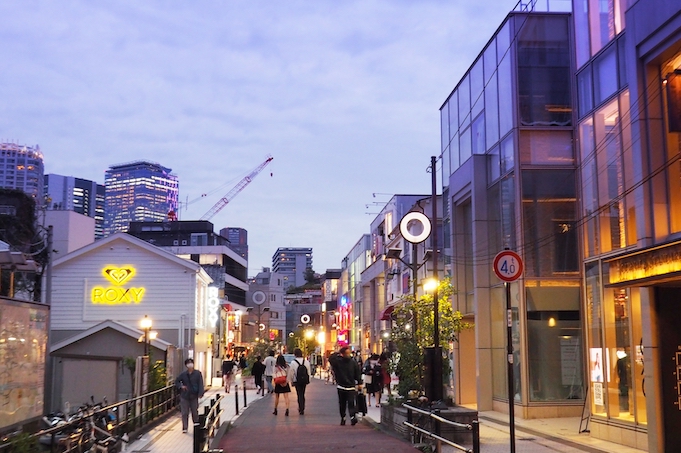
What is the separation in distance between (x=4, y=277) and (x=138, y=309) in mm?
6390

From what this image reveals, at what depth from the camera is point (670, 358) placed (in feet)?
46.0

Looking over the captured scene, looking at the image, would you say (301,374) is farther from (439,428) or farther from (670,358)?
(670,358)

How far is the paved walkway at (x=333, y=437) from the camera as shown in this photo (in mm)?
14516

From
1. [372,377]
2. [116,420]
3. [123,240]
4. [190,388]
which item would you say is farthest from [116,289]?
[116,420]

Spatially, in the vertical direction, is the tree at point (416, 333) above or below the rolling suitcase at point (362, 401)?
above

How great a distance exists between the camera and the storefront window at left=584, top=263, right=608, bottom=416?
1708 cm

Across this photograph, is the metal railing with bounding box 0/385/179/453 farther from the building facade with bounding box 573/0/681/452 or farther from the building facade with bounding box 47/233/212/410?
the building facade with bounding box 47/233/212/410

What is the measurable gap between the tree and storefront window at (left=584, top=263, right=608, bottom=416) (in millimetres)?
3239

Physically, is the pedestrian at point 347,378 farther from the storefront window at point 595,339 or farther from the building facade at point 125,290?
the building facade at point 125,290

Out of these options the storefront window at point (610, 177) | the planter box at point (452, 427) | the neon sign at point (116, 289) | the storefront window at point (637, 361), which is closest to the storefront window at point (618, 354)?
the storefront window at point (637, 361)

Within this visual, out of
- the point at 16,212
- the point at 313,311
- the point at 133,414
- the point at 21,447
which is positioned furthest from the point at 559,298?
the point at 313,311

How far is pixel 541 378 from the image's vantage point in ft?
74.2

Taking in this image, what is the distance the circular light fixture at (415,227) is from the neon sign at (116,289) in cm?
2240

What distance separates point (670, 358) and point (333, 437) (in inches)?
260
